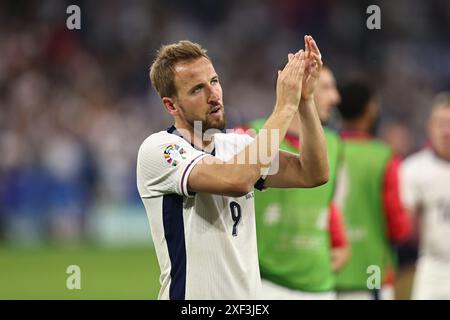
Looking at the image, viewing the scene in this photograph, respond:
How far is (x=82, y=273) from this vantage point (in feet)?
42.4

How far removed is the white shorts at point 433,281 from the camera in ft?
22.7

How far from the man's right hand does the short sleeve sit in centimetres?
43

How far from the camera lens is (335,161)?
6012 mm

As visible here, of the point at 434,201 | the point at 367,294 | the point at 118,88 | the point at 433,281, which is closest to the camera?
the point at 367,294

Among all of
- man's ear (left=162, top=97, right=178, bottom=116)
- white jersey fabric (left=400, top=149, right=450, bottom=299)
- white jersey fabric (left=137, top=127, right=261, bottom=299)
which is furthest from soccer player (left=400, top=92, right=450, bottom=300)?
man's ear (left=162, top=97, right=178, bottom=116)

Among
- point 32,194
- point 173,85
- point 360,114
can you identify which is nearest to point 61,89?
point 32,194

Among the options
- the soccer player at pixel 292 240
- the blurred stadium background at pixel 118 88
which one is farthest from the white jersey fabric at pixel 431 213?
the blurred stadium background at pixel 118 88

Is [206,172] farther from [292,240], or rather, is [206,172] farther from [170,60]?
[292,240]

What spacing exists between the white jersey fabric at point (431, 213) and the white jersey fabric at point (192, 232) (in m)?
3.33

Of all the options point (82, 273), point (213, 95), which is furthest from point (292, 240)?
point (82, 273)

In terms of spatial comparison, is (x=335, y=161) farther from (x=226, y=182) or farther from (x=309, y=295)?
(x=226, y=182)

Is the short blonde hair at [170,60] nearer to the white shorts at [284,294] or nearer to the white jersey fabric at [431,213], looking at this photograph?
the white shorts at [284,294]

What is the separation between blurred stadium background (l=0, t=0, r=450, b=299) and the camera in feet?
54.8

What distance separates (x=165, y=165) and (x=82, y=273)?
9.30 metres
